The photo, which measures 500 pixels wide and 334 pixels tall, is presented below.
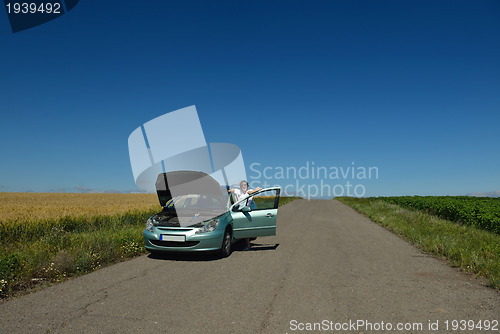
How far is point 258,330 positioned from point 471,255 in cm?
608

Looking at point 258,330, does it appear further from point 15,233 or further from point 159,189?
point 15,233

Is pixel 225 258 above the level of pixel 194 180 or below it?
below

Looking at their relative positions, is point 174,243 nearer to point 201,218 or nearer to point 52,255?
point 201,218

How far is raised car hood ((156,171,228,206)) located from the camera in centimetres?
870

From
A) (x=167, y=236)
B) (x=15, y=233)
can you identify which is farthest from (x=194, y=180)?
(x=15, y=233)

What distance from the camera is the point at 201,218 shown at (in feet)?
26.1

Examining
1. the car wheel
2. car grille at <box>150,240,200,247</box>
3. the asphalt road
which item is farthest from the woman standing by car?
car grille at <box>150,240,200,247</box>

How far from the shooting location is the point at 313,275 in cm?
623

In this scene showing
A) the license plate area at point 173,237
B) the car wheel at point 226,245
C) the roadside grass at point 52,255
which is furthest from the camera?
the car wheel at point 226,245

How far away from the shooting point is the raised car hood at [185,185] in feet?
28.5

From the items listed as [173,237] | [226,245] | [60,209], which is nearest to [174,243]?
[173,237]

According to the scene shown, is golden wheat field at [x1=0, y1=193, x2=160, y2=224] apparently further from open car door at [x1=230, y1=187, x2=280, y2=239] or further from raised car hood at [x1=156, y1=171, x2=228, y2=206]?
open car door at [x1=230, y1=187, x2=280, y2=239]

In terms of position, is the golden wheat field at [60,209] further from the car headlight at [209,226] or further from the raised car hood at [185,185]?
the car headlight at [209,226]

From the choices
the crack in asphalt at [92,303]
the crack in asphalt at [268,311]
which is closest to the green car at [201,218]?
the crack in asphalt at [92,303]
